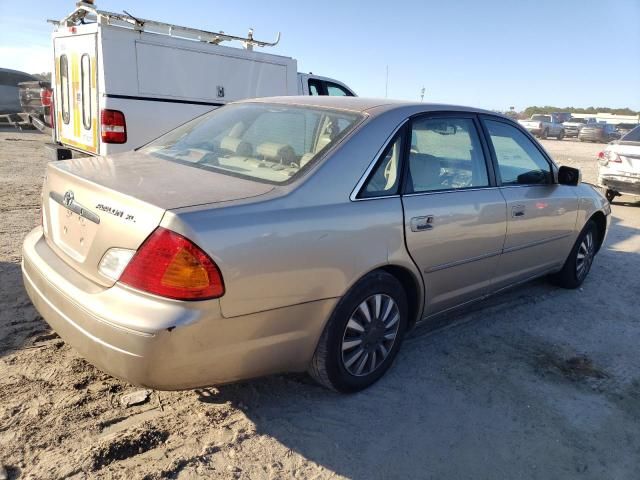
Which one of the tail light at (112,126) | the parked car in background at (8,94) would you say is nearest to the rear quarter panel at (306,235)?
the tail light at (112,126)

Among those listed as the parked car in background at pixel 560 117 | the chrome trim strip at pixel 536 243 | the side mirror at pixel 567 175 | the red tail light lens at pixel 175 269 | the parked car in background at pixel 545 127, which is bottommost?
the chrome trim strip at pixel 536 243

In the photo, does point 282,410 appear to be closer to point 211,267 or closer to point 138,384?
point 138,384

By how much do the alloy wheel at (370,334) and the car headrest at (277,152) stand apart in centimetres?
87

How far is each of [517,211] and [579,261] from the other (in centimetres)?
163

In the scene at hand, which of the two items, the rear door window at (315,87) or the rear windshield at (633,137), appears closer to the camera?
the rear door window at (315,87)

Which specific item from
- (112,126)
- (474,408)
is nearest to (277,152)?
(474,408)

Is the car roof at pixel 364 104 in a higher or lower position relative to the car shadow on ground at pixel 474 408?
higher

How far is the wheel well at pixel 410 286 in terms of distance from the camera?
2.94 meters

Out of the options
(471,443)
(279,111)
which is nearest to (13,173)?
Result: (279,111)

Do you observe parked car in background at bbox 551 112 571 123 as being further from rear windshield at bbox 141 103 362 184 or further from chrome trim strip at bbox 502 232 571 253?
rear windshield at bbox 141 103 362 184

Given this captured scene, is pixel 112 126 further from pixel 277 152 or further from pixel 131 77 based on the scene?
pixel 277 152

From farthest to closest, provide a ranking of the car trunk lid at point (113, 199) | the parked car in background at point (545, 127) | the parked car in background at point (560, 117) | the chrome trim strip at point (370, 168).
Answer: the parked car in background at point (560, 117), the parked car in background at point (545, 127), the chrome trim strip at point (370, 168), the car trunk lid at point (113, 199)

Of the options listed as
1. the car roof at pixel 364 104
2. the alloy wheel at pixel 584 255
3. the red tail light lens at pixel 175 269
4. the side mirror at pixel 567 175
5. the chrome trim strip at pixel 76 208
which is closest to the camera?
the red tail light lens at pixel 175 269

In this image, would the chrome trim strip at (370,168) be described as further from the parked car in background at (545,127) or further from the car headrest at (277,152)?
the parked car in background at (545,127)
